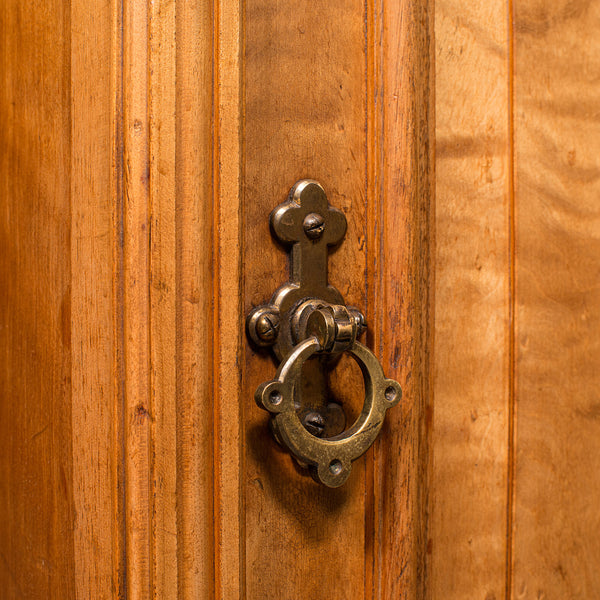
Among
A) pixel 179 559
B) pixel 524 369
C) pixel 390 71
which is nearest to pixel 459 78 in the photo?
pixel 390 71

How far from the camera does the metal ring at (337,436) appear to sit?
0.34m

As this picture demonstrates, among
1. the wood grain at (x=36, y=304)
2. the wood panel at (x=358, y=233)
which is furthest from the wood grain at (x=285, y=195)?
the wood grain at (x=36, y=304)

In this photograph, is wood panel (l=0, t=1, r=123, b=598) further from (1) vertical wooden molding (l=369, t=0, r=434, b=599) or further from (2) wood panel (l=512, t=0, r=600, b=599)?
(2) wood panel (l=512, t=0, r=600, b=599)

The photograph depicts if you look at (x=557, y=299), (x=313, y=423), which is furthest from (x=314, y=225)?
(x=557, y=299)

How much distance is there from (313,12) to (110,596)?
0.39 m

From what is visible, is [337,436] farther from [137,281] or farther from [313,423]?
[137,281]

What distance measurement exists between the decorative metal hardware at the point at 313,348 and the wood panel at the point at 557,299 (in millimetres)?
183

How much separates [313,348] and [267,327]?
3 cm

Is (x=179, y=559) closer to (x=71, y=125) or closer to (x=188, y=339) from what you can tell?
(x=188, y=339)

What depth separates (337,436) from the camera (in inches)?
14.5

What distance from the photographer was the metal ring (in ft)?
1.13

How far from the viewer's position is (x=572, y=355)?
0.51 m

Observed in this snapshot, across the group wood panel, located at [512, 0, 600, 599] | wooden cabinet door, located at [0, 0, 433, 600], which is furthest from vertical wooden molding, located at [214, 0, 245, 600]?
wood panel, located at [512, 0, 600, 599]

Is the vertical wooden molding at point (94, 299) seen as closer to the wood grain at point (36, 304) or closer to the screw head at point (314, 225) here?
the wood grain at point (36, 304)
